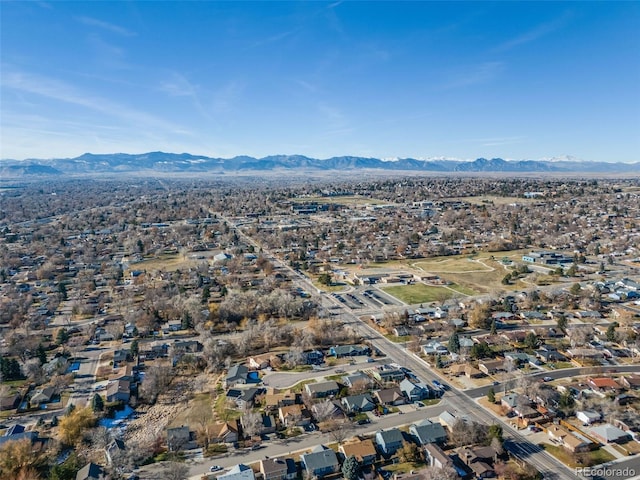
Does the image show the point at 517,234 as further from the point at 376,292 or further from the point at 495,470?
the point at 495,470

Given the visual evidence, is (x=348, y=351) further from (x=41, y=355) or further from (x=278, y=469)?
(x=41, y=355)

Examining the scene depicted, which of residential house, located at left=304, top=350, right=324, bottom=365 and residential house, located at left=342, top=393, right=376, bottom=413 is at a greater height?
residential house, located at left=342, top=393, right=376, bottom=413

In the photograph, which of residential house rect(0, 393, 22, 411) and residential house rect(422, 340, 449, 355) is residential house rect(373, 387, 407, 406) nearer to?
residential house rect(422, 340, 449, 355)

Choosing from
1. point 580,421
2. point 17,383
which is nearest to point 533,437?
point 580,421

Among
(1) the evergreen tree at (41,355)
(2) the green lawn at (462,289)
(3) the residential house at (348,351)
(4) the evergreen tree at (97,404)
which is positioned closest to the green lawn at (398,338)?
(3) the residential house at (348,351)

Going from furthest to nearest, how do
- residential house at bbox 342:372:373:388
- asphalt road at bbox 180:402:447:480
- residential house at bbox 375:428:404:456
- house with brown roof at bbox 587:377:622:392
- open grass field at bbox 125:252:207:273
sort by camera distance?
1. open grass field at bbox 125:252:207:273
2. residential house at bbox 342:372:373:388
3. house with brown roof at bbox 587:377:622:392
4. residential house at bbox 375:428:404:456
5. asphalt road at bbox 180:402:447:480

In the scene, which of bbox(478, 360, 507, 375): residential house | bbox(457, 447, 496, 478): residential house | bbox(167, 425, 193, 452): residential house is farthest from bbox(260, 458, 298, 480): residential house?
bbox(478, 360, 507, 375): residential house
